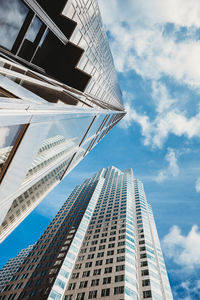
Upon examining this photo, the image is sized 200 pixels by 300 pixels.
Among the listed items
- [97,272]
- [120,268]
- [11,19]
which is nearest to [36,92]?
[11,19]

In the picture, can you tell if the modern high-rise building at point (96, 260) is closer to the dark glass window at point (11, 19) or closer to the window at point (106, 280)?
the window at point (106, 280)

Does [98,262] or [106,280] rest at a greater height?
[106,280]

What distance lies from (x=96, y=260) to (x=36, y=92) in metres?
58.0

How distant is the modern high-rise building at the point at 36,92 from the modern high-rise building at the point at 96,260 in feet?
132

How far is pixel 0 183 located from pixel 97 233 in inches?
2708

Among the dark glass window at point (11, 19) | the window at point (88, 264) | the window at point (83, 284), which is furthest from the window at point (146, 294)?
the dark glass window at point (11, 19)

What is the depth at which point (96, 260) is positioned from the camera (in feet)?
173

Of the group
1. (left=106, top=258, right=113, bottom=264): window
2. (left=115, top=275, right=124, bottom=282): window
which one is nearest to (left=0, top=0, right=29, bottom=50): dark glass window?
(left=115, top=275, right=124, bottom=282): window

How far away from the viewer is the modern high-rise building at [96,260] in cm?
4250

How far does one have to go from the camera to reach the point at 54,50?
469 inches

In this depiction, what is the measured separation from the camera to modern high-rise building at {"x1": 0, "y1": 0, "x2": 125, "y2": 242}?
3555mm

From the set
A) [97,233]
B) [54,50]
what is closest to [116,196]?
[97,233]

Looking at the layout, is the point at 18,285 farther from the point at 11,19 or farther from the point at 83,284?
the point at 11,19

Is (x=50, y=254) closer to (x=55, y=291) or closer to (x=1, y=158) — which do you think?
(x=55, y=291)
